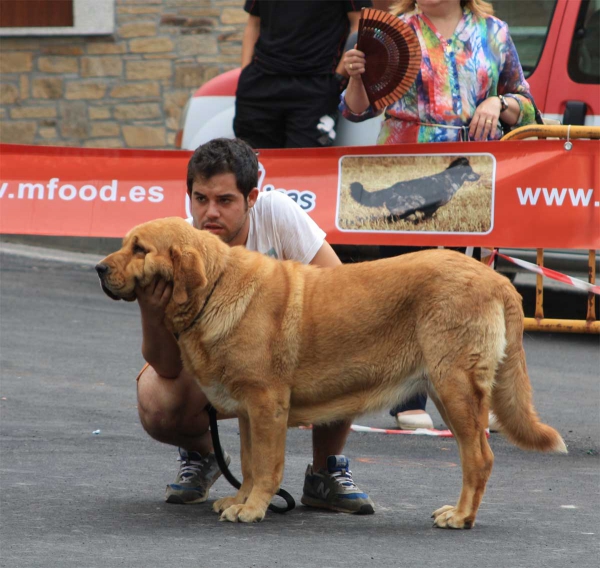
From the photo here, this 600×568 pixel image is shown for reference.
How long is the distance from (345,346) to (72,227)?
4.08 metres

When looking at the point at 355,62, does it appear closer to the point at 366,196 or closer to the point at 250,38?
the point at 366,196

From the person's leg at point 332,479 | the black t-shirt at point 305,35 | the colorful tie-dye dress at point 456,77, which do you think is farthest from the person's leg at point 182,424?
the black t-shirt at point 305,35

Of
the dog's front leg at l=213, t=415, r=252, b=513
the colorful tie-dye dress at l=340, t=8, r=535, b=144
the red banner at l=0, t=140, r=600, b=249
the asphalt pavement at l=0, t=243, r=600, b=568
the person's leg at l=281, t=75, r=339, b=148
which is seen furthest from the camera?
the person's leg at l=281, t=75, r=339, b=148

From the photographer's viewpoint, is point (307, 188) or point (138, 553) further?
point (307, 188)

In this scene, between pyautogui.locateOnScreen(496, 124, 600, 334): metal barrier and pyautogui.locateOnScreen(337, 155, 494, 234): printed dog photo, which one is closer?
pyautogui.locateOnScreen(496, 124, 600, 334): metal barrier

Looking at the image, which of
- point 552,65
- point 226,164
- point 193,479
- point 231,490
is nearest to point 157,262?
point 226,164

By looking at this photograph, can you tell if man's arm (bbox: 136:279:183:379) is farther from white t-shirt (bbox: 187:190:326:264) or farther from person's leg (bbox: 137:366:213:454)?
white t-shirt (bbox: 187:190:326:264)

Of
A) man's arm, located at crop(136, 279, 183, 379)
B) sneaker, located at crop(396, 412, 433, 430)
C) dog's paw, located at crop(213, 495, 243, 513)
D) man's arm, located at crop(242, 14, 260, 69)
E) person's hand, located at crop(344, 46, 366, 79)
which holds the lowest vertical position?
sneaker, located at crop(396, 412, 433, 430)

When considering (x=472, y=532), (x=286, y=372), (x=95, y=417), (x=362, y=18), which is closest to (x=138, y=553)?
(x=286, y=372)

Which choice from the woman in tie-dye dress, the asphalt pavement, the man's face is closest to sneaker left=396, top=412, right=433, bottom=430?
the woman in tie-dye dress

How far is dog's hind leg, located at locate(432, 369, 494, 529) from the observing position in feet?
13.5

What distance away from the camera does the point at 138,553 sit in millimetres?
3742

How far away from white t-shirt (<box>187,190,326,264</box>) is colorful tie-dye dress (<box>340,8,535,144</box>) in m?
1.71

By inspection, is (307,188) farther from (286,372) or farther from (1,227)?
(286,372)
